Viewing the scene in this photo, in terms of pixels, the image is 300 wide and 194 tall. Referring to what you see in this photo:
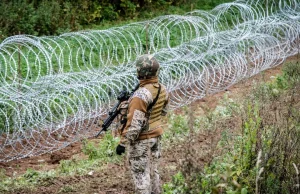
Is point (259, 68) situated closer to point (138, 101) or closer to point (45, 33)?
point (45, 33)

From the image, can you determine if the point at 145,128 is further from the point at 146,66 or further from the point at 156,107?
the point at 146,66

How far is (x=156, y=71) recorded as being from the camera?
6180mm

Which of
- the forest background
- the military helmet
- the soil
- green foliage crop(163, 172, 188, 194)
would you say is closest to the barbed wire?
the soil

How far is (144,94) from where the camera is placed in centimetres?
603

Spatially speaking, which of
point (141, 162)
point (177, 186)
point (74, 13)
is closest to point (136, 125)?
point (141, 162)

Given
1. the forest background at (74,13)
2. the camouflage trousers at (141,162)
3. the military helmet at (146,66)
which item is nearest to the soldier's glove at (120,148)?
the camouflage trousers at (141,162)

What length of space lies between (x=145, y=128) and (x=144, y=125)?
6 cm

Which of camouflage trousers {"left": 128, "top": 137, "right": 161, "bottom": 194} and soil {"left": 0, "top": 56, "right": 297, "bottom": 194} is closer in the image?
camouflage trousers {"left": 128, "top": 137, "right": 161, "bottom": 194}

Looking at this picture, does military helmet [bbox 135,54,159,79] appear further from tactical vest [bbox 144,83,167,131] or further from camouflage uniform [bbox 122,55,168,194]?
tactical vest [bbox 144,83,167,131]

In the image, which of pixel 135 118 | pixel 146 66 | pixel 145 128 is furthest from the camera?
pixel 145 128

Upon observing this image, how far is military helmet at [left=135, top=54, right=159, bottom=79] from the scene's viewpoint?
607 cm

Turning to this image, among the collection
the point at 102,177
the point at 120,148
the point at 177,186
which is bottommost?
the point at 102,177

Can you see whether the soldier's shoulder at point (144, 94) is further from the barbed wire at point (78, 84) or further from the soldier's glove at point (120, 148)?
the barbed wire at point (78, 84)

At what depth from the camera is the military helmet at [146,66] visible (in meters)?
6.07
